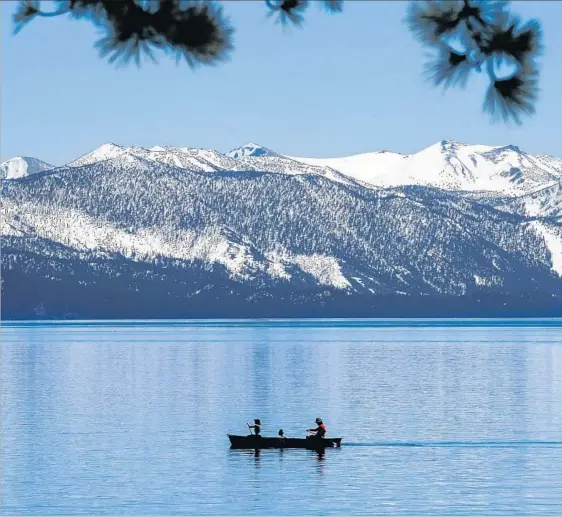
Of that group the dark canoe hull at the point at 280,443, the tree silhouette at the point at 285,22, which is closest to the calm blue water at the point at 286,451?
the dark canoe hull at the point at 280,443

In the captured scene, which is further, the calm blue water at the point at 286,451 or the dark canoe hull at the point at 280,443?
the dark canoe hull at the point at 280,443

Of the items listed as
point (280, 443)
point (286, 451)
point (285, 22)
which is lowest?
point (286, 451)

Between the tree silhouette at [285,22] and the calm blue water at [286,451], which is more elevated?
the tree silhouette at [285,22]

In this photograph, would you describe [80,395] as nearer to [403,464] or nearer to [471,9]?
[403,464]

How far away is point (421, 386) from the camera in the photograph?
110m

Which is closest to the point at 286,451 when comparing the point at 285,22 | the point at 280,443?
the point at 280,443

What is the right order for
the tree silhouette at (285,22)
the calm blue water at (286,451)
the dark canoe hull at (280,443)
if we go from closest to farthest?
the tree silhouette at (285,22)
the calm blue water at (286,451)
the dark canoe hull at (280,443)

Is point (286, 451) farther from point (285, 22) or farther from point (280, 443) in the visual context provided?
point (285, 22)

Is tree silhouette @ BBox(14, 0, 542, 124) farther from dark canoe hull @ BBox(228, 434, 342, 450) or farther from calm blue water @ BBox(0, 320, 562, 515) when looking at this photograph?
dark canoe hull @ BBox(228, 434, 342, 450)

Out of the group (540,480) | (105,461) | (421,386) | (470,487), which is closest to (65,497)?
(105,461)

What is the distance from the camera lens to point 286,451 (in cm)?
6325

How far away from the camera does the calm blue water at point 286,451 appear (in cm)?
4741

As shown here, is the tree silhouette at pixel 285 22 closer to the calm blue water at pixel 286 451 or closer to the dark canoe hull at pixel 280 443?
the calm blue water at pixel 286 451

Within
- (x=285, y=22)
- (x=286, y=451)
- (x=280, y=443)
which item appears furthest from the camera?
(x=286, y=451)
